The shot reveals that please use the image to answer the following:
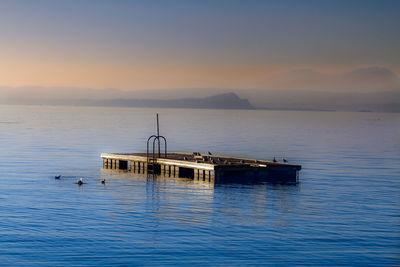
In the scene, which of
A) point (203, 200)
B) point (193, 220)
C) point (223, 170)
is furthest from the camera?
point (223, 170)

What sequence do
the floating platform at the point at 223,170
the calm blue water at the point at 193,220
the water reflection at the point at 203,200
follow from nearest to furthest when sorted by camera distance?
the calm blue water at the point at 193,220, the water reflection at the point at 203,200, the floating platform at the point at 223,170

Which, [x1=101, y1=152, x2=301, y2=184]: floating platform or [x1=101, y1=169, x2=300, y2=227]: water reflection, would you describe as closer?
[x1=101, y1=169, x2=300, y2=227]: water reflection

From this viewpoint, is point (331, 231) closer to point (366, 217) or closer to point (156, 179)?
point (366, 217)

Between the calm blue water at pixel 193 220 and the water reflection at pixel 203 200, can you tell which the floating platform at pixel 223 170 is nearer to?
the water reflection at pixel 203 200

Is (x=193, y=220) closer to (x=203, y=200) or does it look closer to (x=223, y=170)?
(x=203, y=200)

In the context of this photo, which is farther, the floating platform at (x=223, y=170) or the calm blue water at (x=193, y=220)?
the floating platform at (x=223, y=170)

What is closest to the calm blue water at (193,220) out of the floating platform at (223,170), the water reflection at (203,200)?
the water reflection at (203,200)

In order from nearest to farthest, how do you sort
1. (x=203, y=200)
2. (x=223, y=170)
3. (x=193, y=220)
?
(x=193, y=220), (x=203, y=200), (x=223, y=170)

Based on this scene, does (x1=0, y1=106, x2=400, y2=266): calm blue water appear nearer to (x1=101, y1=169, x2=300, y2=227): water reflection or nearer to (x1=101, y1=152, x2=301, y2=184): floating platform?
(x1=101, y1=169, x2=300, y2=227): water reflection

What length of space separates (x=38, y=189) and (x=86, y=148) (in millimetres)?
54898

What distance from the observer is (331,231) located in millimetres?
43625

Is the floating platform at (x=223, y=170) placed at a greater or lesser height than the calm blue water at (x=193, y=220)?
greater

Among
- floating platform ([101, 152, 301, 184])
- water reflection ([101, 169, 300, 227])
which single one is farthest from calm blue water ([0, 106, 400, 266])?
floating platform ([101, 152, 301, 184])

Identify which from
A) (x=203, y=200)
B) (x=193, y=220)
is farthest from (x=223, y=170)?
(x=193, y=220)
